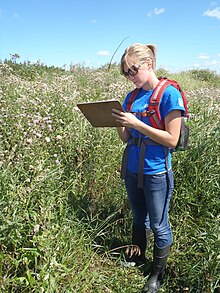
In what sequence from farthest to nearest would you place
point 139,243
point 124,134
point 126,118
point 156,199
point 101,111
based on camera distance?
point 139,243
point 124,134
point 156,199
point 101,111
point 126,118

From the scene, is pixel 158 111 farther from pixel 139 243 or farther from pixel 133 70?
pixel 139 243

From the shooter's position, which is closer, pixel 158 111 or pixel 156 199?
pixel 158 111

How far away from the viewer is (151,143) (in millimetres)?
2225

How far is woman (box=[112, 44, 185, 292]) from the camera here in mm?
2078

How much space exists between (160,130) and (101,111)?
0.44 m

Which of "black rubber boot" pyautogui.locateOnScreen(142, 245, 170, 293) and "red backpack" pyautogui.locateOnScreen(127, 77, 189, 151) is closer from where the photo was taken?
"red backpack" pyautogui.locateOnScreen(127, 77, 189, 151)

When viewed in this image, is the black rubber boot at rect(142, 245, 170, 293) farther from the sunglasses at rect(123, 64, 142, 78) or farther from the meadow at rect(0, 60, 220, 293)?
the sunglasses at rect(123, 64, 142, 78)

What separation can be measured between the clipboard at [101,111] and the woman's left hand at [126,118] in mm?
35

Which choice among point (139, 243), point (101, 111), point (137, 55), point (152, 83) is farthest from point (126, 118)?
point (139, 243)

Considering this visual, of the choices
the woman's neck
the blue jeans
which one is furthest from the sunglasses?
the blue jeans

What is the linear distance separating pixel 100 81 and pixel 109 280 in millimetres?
4966

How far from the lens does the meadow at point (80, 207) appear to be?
201 cm

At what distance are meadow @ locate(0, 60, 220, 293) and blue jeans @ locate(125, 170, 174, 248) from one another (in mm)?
340

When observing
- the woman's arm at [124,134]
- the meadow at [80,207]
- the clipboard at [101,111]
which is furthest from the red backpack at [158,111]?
the meadow at [80,207]
